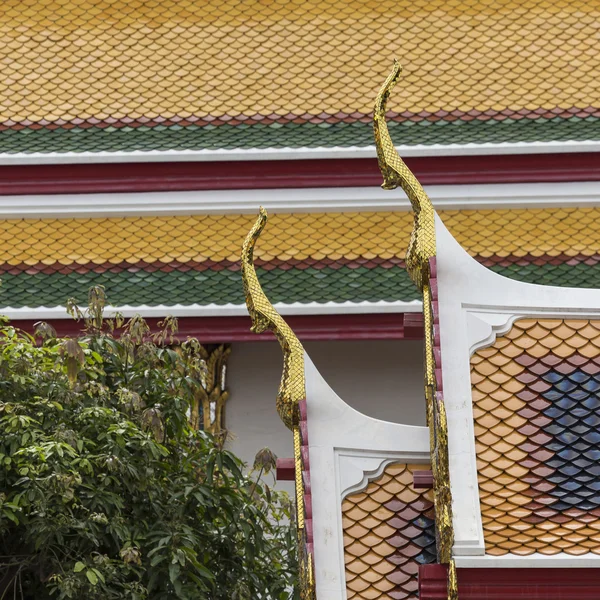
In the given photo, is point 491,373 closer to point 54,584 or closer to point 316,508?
point 316,508

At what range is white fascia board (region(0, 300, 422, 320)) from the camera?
1057 cm

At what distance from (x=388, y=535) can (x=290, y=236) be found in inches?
193

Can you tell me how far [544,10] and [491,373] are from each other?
21.3 feet

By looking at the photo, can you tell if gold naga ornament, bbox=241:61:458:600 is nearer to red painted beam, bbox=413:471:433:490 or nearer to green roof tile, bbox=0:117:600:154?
red painted beam, bbox=413:471:433:490

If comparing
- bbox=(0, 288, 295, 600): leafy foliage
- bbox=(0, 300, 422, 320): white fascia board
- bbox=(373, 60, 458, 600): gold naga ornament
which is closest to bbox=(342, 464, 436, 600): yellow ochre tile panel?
bbox=(373, 60, 458, 600): gold naga ornament

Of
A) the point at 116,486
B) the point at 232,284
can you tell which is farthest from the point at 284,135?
the point at 116,486

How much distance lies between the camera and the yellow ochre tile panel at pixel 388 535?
6.52 metres

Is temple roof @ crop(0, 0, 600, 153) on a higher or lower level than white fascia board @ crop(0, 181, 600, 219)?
higher

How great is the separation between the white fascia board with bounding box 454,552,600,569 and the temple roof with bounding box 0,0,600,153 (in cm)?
582

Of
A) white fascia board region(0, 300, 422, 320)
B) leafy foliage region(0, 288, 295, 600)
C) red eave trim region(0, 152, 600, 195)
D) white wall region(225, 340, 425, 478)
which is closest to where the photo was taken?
leafy foliage region(0, 288, 295, 600)

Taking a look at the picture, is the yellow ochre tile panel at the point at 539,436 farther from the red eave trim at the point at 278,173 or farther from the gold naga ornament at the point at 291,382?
the red eave trim at the point at 278,173

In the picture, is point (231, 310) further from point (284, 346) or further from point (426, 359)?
point (426, 359)

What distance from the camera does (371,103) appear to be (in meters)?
11.9

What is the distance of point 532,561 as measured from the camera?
234 inches
